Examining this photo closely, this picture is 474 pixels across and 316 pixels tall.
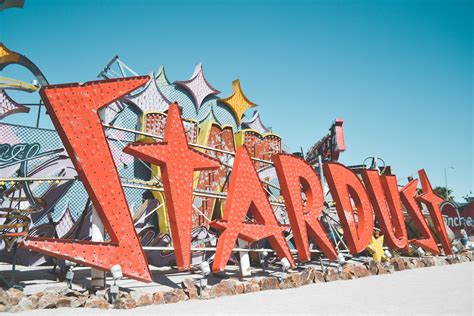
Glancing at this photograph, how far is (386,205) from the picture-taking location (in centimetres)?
1828

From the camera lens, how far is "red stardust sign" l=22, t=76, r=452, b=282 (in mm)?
9773

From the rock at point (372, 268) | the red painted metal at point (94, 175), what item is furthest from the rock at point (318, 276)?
the red painted metal at point (94, 175)

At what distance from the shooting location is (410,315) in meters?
9.04

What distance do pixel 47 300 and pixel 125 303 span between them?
5.10 ft

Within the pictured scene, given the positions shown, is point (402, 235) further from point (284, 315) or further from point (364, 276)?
point (284, 315)

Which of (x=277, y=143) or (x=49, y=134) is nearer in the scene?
(x=49, y=134)

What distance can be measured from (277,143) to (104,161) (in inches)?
567

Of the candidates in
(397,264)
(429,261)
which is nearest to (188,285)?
(397,264)

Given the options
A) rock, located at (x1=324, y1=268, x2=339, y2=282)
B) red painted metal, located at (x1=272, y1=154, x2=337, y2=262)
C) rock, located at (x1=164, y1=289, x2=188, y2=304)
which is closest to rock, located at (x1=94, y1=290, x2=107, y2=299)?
rock, located at (x1=164, y1=289, x2=188, y2=304)

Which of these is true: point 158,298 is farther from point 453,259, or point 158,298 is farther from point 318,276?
point 453,259

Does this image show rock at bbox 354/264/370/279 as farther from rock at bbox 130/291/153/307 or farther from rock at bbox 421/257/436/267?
rock at bbox 130/291/153/307

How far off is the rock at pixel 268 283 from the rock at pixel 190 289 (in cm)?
220

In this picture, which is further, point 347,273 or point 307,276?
point 347,273

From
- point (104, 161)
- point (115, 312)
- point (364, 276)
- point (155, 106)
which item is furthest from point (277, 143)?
point (115, 312)
